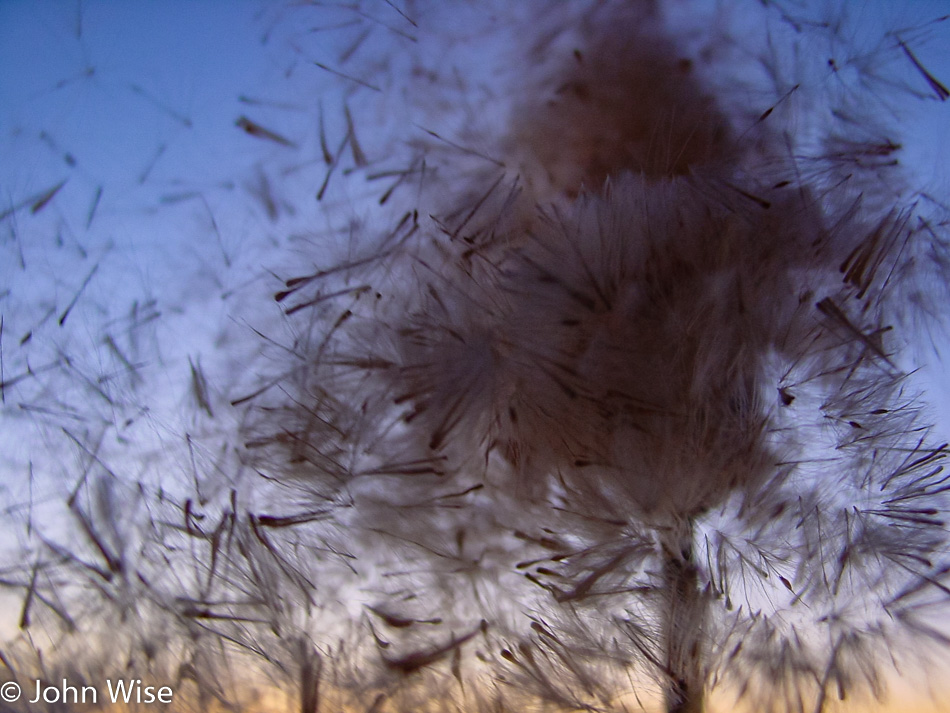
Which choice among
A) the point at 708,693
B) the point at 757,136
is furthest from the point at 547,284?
the point at 708,693

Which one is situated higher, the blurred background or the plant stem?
the blurred background

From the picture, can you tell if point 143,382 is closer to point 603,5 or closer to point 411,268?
point 411,268

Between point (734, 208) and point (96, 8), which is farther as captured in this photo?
point (96, 8)

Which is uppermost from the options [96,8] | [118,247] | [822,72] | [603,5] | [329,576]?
[96,8]

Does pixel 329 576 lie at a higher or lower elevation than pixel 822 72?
lower

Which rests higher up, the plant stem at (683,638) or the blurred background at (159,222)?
the blurred background at (159,222)

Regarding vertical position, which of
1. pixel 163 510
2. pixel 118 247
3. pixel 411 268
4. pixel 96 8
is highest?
pixel 96 8

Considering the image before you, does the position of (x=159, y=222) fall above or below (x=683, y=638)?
A: above

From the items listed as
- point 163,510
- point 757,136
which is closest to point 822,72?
point 757,136

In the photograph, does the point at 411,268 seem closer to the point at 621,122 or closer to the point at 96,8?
the point at 621,122
